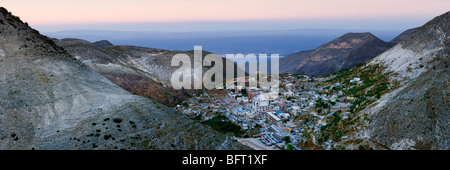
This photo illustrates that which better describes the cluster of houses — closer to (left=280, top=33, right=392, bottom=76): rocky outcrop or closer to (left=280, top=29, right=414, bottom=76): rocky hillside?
(left=280, top=33, right=392, bottom=76): rocky outcrop

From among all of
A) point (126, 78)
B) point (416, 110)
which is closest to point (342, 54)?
point (126, 78)

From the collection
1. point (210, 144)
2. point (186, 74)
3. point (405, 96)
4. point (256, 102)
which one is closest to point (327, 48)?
point (186, 74)

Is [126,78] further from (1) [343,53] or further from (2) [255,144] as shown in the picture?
(1) [343,53]

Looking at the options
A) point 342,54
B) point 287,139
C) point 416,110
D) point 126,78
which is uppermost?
point 342,54

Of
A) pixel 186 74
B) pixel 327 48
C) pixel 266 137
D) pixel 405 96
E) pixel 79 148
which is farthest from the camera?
pixel 327 48

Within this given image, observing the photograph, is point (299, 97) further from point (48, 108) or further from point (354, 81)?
point (48, 108)

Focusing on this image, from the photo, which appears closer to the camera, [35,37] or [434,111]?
[434,111]

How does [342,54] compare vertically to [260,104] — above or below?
above
